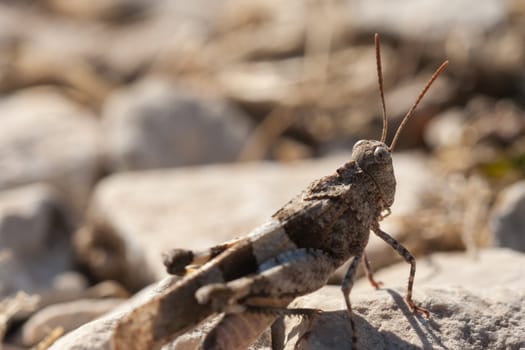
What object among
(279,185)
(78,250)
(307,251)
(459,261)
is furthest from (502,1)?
(307,251)

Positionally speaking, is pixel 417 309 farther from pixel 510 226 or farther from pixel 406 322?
pixel 510 226

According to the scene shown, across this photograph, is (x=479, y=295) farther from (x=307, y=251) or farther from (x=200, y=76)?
(x=200, y=76)

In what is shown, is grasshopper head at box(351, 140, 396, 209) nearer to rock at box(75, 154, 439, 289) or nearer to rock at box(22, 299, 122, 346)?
rock at box(75, 154, 439, 289)

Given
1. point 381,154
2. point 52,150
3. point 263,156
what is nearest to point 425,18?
point 263,156

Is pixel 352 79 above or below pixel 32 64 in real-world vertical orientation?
below

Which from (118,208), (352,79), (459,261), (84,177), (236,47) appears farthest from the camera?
(236,47)

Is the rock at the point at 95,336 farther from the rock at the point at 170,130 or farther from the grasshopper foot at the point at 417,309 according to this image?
the rock at the point at 170,130
